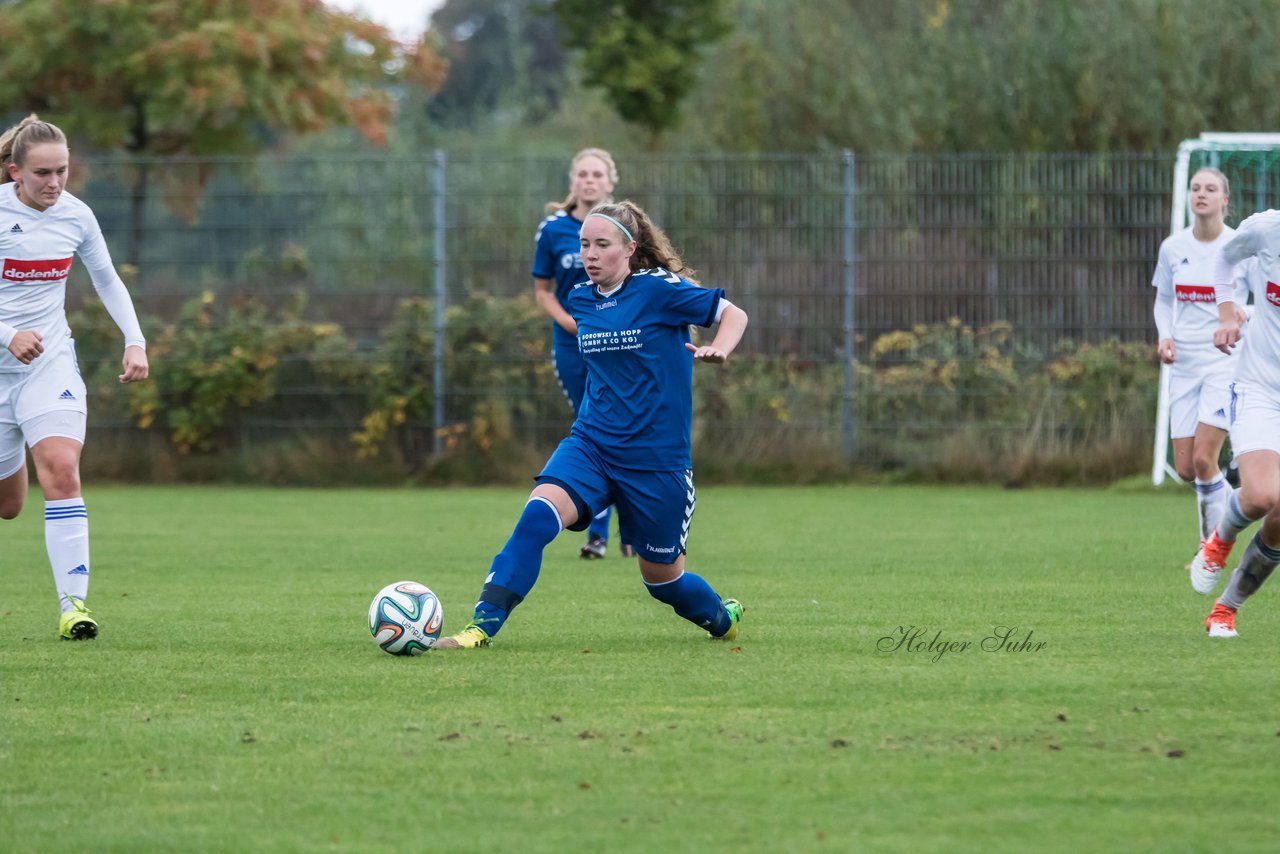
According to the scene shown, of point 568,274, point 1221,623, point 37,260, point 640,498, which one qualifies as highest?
point 37,260

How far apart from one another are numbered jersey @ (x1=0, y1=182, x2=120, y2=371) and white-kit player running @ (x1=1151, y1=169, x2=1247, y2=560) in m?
5.96

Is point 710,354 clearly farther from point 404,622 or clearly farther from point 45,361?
point 45,361

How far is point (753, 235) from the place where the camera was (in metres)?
17.1

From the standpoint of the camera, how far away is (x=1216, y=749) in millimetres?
5066

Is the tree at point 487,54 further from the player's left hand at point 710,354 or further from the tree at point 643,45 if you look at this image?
the player's left hand at point 710,354

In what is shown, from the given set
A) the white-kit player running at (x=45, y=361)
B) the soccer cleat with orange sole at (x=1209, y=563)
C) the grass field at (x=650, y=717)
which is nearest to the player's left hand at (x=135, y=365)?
the white-kit player running at (x=45, y=361)

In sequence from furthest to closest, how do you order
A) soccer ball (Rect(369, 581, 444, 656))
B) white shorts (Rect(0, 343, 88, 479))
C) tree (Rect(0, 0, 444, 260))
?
tree (Rect(0, 0, 444, 260))
white shorts (Rect(0, 343, 88, 479))
soccer ball (Rect(369, 581, 444, 656))

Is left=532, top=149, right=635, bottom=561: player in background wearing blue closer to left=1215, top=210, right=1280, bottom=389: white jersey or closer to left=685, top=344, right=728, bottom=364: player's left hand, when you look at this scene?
left=685, top=344, right=728, bottom=364: player's left hand

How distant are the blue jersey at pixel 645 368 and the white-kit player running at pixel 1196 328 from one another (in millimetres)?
3973

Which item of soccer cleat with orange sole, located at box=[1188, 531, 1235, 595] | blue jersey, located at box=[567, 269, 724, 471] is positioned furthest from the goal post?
blue jersey, located at box=[567, 269, 724, 471]

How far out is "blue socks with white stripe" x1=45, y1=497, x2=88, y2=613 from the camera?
761 centimetres

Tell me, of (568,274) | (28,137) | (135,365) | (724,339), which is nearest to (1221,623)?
(724,339)

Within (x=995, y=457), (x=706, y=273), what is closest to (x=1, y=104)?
(x=706, y=273)

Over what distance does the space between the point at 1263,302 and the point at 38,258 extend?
528 centimetres
